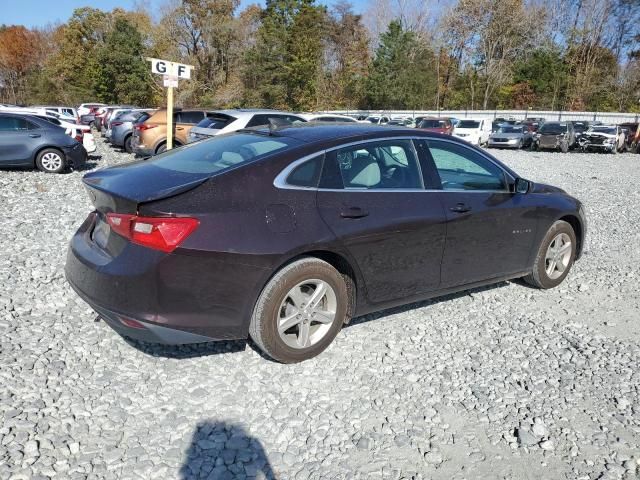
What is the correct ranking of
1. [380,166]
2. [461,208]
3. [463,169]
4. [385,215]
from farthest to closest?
[463,169]
[461,208]
[380,166]
[385,215]

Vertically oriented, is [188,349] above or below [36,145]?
below

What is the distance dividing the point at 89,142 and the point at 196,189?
513 inches

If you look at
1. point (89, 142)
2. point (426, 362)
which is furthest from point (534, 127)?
point (426, 362)

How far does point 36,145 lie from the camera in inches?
492

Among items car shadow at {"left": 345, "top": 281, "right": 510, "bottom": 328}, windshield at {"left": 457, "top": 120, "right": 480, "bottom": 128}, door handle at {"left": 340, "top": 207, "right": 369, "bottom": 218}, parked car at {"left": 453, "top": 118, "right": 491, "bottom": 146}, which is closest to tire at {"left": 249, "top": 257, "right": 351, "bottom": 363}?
door handle at {"left": 340, "top": 207, "right": 369, "bottom": 218}

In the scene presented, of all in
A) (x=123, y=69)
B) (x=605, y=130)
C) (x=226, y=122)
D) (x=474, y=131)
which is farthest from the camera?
(x=123, y=69)

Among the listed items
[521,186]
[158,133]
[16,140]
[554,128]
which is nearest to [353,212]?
[521,186]

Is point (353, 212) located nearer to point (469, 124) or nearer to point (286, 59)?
point (469, 124)

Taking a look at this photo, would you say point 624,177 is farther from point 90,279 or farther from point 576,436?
point 90,279

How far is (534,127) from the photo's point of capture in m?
31.0

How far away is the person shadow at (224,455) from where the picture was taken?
263 cm

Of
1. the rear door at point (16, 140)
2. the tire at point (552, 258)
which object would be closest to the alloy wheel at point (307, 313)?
the tire at point (552, 258)

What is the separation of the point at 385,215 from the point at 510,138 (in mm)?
24959

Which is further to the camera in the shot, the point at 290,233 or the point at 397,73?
the point at 397,73
